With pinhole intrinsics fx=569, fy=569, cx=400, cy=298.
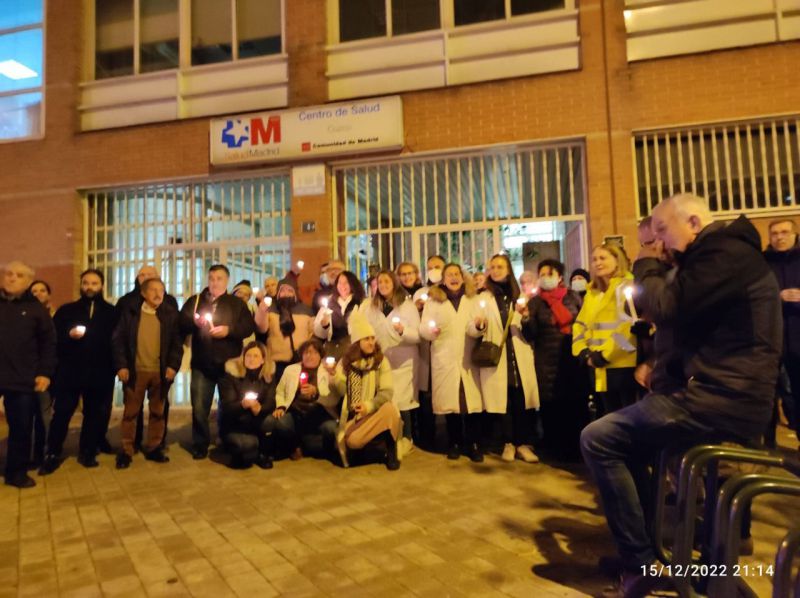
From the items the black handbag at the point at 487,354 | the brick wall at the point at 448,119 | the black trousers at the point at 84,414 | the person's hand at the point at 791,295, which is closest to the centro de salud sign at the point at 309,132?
the brick wall at the point at 448,119

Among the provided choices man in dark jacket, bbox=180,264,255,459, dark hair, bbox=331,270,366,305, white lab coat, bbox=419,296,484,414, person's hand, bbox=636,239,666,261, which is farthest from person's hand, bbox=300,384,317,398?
person's hand, bbox=636,239,666,261

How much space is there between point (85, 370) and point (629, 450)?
16.8 ft

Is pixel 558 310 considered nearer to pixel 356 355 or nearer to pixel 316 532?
pixel 356 355

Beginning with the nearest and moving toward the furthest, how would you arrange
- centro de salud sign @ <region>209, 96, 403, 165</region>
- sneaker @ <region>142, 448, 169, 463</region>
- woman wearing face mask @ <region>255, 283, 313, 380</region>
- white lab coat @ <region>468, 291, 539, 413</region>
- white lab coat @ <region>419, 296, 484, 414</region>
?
white lab coat @ <region>468, 291, 539, 413</region>, white lab coat @ <region>419, 296, 484, 414</region>, sneaker @ <region>142, 448, 169, 463</region>, woman wearing face mask @ <region>255, 283, 313, 380</region>, centro de salud sign @ <region>209, 96, 403, 165</region>

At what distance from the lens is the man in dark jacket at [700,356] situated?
2.51 metres

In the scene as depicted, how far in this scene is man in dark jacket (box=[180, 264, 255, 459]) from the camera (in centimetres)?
595

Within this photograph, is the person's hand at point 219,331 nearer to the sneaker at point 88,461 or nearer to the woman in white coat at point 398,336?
the woman in white coat at point 398,336

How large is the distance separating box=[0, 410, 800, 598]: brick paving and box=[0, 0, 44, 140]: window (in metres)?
7.38

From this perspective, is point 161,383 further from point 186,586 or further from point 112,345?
point 186,586

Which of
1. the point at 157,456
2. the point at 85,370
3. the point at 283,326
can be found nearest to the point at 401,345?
the point at 283,326

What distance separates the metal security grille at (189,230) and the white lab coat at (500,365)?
4482mm

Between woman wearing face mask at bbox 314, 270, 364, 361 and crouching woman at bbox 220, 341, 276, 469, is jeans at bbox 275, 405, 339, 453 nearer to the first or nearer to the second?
crouching woman at bbox 220, 341, 276, 469

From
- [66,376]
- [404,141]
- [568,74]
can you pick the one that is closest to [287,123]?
[404,141]

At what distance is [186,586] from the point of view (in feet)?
10.1
